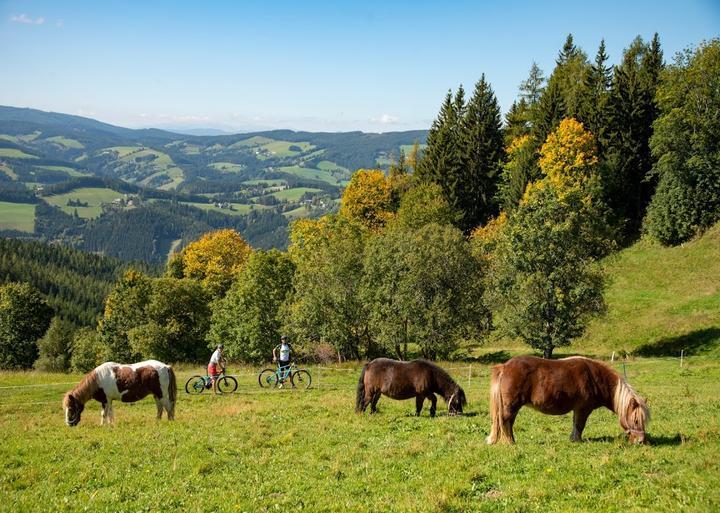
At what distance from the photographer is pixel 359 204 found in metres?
73.4

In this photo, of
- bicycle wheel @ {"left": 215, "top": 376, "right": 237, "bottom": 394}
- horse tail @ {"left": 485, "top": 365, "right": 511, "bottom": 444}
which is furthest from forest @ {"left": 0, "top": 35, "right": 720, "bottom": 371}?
horse tail @ {"left": 485, "top": 365, "right": 511, "bottom": 444}

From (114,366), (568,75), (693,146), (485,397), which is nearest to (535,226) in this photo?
(485,397)

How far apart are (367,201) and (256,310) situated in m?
25.2

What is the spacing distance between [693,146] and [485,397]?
1630 inches

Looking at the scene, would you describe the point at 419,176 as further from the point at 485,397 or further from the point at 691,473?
the point at 691,473

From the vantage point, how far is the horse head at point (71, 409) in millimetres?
19719

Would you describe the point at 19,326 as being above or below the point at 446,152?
below

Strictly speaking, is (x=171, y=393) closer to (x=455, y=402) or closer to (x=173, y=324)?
(x=455, y=402)

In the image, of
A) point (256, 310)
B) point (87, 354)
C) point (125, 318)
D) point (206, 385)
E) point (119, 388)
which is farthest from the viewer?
point (87, 354)

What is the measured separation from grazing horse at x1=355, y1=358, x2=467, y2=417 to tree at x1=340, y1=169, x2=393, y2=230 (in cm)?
5383

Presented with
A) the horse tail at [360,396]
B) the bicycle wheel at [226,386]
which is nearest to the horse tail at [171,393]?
the horse tail at [360,396]

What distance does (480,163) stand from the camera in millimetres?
70938

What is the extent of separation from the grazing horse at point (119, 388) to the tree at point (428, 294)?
23671 mm

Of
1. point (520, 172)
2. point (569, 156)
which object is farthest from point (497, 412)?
point (520, 172)
